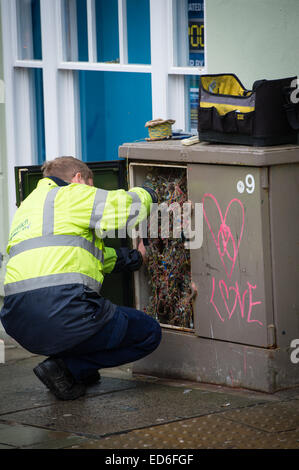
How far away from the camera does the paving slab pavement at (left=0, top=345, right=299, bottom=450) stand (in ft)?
14.7

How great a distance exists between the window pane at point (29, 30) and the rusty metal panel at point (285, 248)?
3192 mm

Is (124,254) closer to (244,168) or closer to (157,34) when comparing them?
(244,168)

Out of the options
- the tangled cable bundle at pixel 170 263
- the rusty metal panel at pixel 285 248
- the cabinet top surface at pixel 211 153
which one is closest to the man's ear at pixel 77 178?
the cabinet top surface at pixel 211 153

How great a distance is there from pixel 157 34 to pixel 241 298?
2.07 meters

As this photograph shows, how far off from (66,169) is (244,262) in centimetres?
121

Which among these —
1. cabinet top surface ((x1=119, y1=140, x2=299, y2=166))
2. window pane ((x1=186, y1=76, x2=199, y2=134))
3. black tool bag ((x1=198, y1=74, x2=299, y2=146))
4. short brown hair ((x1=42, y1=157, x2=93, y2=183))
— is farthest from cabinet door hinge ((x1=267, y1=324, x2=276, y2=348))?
window pane ((x1=186, y1=76, x2=199, y2=134))

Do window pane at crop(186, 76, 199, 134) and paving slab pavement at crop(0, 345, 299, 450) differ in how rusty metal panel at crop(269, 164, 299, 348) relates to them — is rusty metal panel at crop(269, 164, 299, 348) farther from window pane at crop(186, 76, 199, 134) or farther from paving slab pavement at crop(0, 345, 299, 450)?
window pane at crop(186, 76, 199, 134)

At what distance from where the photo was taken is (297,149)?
5.10m

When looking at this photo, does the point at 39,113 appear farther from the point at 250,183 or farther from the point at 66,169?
the point at 250,183

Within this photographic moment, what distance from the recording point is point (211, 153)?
5.26m

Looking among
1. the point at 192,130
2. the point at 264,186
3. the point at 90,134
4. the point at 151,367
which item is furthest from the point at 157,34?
the point at 151,367

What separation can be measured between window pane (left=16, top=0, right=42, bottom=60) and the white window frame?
0.17ft

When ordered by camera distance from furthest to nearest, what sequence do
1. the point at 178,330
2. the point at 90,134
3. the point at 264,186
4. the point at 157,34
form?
the point at 90,134, the point at 157,34, the point at 178,330, the point at 264,186

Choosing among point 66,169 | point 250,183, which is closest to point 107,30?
point 66,169
